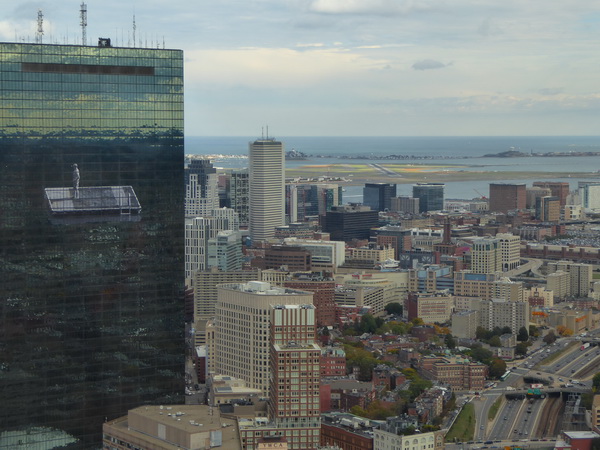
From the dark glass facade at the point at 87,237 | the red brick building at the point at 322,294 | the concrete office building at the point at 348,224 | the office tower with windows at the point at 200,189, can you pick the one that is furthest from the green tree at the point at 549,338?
the office tower with windows at the point at 200,189

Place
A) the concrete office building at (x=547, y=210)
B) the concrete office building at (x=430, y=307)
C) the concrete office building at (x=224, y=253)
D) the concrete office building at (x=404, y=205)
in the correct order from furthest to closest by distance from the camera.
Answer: the concrete office building at (x=404, y=205) → the concrete office building at (x=547, y=210) → the concrete office building at (x=224, y=253) → the concrete office building at (x=430, y=307)

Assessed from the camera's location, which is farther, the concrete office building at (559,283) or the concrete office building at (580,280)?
the concrete office building at (580,280)

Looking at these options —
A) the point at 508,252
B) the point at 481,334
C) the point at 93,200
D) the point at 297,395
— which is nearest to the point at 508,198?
the point at 508,252

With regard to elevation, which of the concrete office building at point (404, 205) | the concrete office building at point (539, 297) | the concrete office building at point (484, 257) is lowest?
the concrete office building at point (539, 297)

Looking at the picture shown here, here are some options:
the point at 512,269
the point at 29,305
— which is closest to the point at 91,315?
the point at 29,305

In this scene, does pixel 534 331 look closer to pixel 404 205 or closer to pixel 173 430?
pixel 173 430

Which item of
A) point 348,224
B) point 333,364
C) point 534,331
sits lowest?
point 534,331

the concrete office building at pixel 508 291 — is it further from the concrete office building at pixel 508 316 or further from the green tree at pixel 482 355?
the green tree at pixel 482 355
